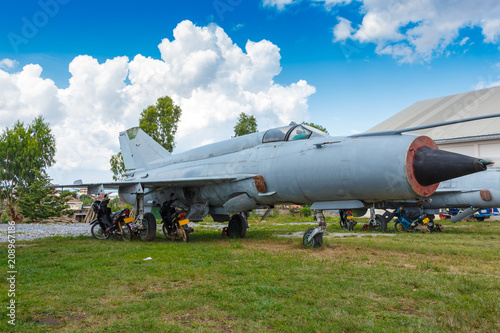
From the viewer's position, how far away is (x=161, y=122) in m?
27.5

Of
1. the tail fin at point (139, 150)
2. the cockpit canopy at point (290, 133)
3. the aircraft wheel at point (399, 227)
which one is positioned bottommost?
the aircraft wheel at point (399, 227)

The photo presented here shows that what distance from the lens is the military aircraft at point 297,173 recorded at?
608 centimetres

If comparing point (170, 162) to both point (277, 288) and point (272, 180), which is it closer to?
point (272, 180)

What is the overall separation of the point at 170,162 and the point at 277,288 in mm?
9035

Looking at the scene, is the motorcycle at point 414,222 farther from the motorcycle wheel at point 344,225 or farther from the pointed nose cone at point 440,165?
the pointed nose cone at point 440,165

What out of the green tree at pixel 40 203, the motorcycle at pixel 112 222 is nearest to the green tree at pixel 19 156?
the green tree at pixel 40 203

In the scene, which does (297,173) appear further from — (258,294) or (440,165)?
(258,294)

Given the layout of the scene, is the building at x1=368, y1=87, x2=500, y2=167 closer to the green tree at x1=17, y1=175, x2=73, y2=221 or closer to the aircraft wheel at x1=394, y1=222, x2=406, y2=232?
the aircraft wheel at x1=394, y1=222, x2=406, y2=232

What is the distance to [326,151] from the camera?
716cm

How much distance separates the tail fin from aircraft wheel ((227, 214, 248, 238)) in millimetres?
4369

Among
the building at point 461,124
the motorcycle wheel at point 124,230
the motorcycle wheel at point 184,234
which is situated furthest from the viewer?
the building at point 461,124

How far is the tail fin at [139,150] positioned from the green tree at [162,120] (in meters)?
12.5

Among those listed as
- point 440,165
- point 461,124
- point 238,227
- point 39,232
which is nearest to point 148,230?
point 238,227

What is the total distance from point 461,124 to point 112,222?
30785mm
